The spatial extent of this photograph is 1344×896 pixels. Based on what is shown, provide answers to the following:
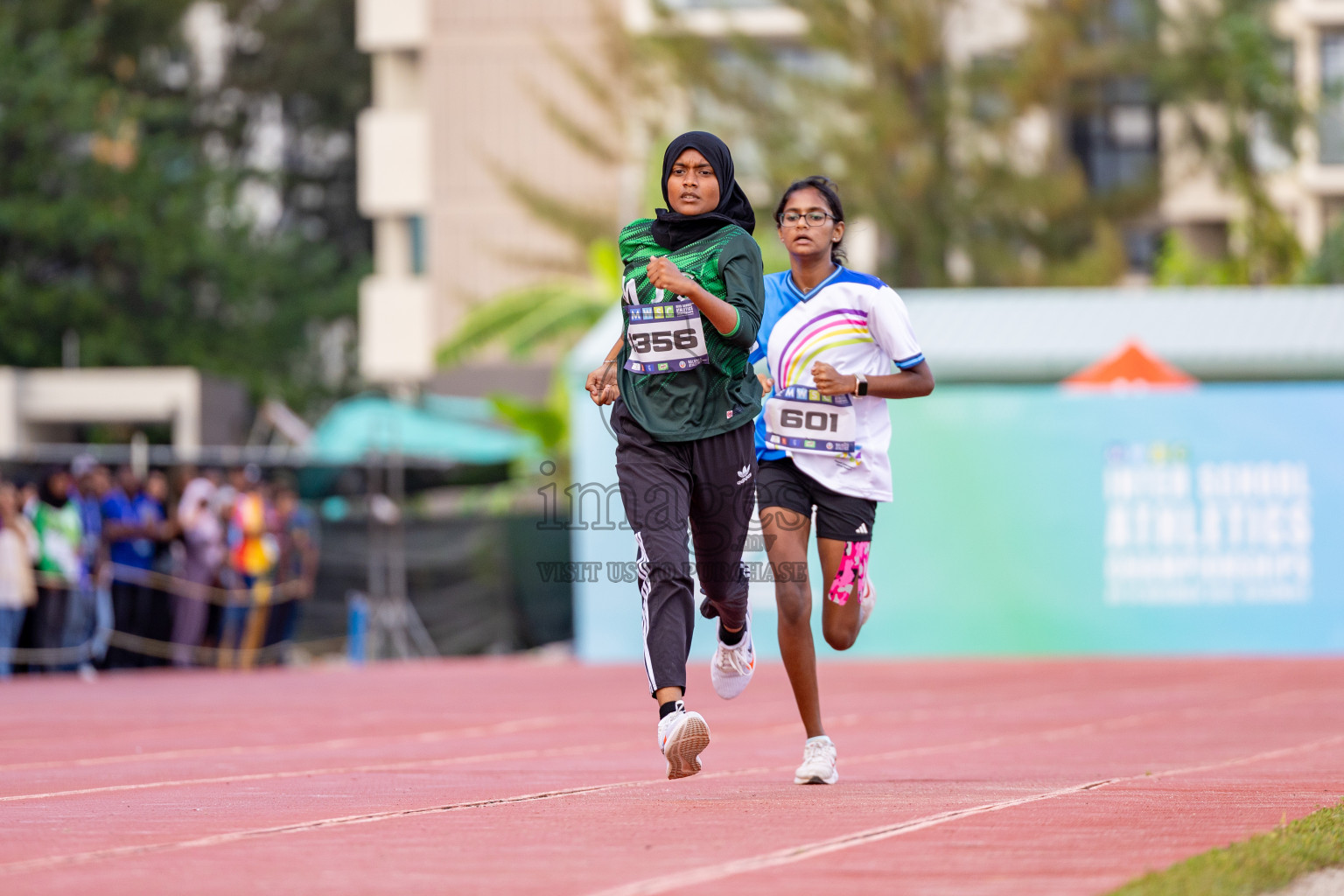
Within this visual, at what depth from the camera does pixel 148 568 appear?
19.7 metres

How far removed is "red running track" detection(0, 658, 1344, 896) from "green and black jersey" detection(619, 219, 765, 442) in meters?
1.22

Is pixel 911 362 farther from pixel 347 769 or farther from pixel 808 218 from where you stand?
pixel 347 769

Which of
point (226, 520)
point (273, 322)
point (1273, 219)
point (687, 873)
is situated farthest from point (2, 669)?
point (273, 322)

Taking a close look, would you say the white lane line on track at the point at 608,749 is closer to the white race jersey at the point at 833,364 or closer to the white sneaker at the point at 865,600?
the white sneaker at the point at 865,600

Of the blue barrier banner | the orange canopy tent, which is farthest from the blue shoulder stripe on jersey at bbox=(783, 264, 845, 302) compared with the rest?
the orange canopy tent

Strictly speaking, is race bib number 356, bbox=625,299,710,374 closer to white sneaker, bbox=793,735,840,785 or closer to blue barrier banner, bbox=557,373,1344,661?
white sneaker, bbox=793,735,840,785

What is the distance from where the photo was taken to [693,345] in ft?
21.4

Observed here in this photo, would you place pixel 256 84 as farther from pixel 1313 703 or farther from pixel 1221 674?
pixel 1313 703

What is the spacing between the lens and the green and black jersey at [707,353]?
6.54 metres

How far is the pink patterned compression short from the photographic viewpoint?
712cm

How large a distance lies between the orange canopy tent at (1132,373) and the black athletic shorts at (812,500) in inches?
517

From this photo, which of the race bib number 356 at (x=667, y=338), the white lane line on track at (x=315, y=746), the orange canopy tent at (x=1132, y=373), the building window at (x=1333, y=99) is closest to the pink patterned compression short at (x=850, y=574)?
the race bib number 356 at (x=667, y=338)

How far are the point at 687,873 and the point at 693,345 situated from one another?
2344 mm

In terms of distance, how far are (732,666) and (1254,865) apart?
2.70 meters
